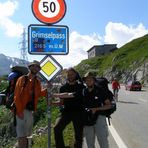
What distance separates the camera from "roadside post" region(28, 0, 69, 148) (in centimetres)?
866

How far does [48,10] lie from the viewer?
8.62 m

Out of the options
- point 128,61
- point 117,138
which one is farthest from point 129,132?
point 128,61

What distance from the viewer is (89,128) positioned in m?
9.05

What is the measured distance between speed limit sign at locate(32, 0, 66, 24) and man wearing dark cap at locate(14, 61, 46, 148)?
82 centimetres

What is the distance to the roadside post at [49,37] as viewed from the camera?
8.66 metres

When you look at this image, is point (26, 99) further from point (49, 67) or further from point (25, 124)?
point (49, 67)

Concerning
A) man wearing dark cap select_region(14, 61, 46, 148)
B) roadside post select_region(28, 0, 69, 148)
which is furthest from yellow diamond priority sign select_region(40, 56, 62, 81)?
man wearing dark cap select_region(14, 61, 46, 148)

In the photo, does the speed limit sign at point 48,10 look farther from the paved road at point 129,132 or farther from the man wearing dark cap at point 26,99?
the paved road at point 129,132

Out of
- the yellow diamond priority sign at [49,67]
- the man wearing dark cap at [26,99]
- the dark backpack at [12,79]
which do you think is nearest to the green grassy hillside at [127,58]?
the dark backpack at [12,79]

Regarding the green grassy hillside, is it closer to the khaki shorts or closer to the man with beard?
the man with beard

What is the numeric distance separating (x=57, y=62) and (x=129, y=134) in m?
6.86

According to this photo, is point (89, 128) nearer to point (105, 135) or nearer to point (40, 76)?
point (105, 135)

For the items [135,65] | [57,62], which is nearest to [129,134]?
[57,62]

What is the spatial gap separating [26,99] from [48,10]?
66.2 inches
